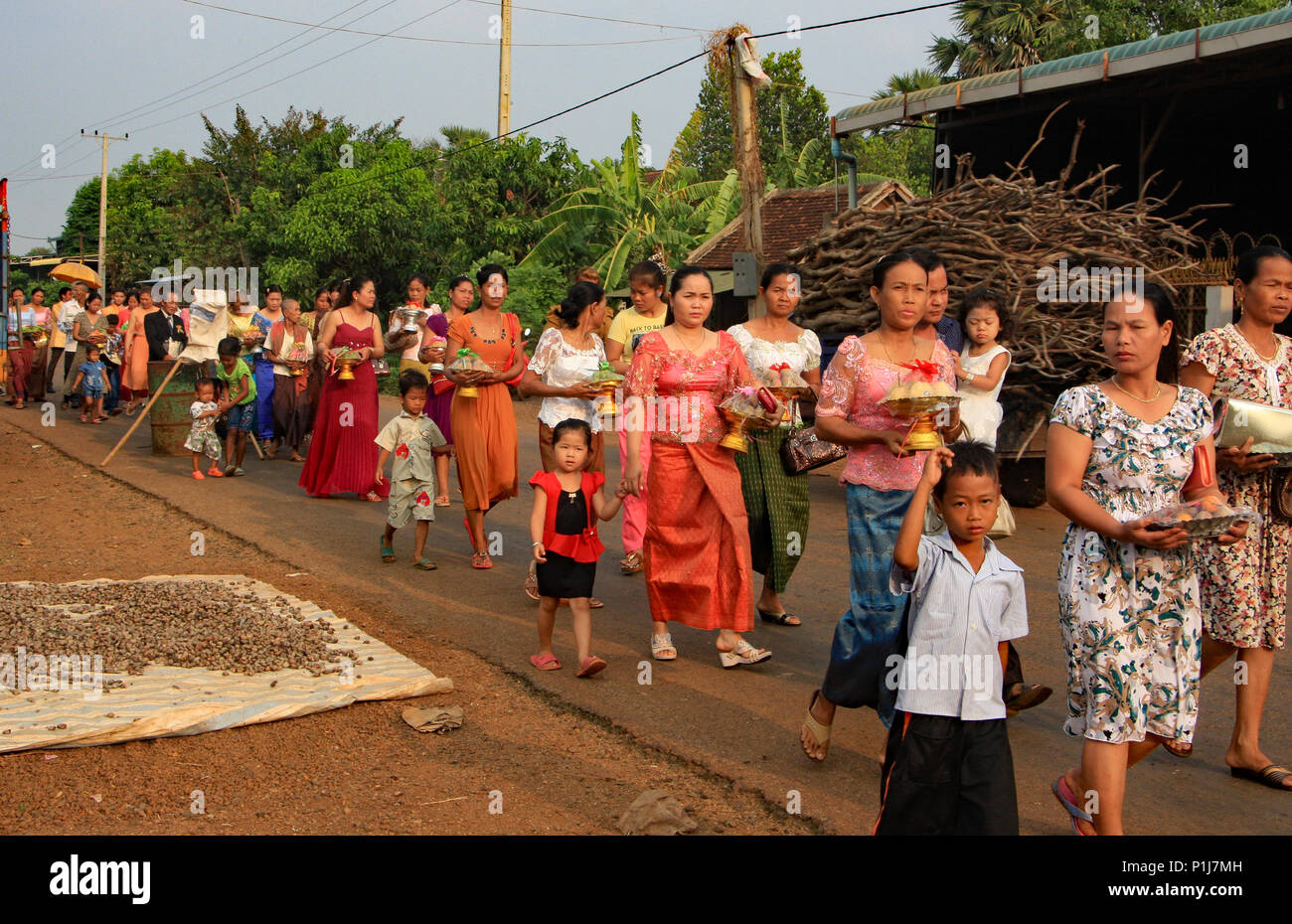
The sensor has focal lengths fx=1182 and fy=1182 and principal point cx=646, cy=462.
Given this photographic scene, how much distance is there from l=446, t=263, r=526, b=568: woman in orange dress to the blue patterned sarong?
383cm

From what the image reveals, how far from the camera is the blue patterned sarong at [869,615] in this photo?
442 cm

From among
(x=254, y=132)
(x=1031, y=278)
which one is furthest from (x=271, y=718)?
(x=254, y=132)

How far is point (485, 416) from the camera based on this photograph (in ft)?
27.4

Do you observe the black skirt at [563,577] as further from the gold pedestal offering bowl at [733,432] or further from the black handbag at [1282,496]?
the black handbag at [1282,496]

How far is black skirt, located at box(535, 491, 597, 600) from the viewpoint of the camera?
587cm

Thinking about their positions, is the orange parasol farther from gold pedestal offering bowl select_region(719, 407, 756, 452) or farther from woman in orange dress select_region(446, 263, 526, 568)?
gold pedestal offering bowl select_region(719, 407, 756, 452)

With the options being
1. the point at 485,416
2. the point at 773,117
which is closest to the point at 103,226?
the point at 773,117

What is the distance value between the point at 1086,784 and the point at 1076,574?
67 cm

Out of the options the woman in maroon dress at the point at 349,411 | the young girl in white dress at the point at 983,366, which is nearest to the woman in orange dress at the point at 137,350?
the woman in maroon dress at the point at 349,411

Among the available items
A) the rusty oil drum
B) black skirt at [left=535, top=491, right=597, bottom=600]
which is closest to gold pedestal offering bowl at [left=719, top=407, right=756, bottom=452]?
black skirt at [left=535, top=491, right=597, bottom=600]

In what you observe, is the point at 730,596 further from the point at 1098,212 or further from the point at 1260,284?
the point at 1098,212

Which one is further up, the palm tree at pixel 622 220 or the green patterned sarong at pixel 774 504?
the palm tree at pixel 622 220

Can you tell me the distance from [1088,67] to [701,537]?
9689mm

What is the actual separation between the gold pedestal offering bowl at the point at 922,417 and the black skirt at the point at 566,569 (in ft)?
6.40
